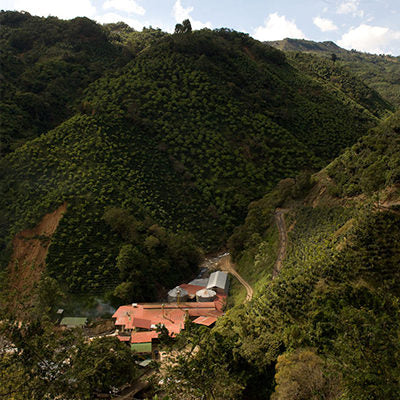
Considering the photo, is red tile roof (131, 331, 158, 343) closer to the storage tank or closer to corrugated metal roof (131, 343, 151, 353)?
corrugated metal roof (131, 343, 151, 353)

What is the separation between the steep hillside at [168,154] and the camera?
31.3m

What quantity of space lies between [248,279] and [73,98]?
134ft

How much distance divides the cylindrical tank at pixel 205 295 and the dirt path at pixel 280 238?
662 centimetres

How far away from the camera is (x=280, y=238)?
28578 millimetres

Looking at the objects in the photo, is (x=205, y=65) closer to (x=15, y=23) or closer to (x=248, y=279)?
(x=248, y=279)

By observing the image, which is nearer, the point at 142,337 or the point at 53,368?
the point at 53,368

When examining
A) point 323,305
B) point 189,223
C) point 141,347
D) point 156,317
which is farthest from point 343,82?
point 141,347

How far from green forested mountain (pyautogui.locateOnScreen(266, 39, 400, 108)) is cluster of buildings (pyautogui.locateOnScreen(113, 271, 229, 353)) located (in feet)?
237

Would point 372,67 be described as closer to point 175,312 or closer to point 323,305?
point 175,312

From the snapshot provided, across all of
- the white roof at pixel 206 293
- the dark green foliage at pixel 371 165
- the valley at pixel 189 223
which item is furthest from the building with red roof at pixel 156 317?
the dark green foliage at pixel 371 165

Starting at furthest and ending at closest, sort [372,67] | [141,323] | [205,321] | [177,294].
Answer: [372,67] < [177,294] < [205,321] < [141,323]

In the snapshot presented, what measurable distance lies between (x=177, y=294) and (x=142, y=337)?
5.63m

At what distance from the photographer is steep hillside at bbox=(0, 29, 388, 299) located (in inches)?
1231

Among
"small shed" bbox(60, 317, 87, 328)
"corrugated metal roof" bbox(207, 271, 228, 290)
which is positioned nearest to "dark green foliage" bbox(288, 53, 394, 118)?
"corrugated metal roof" bbox(207, 271, 228, 290)
